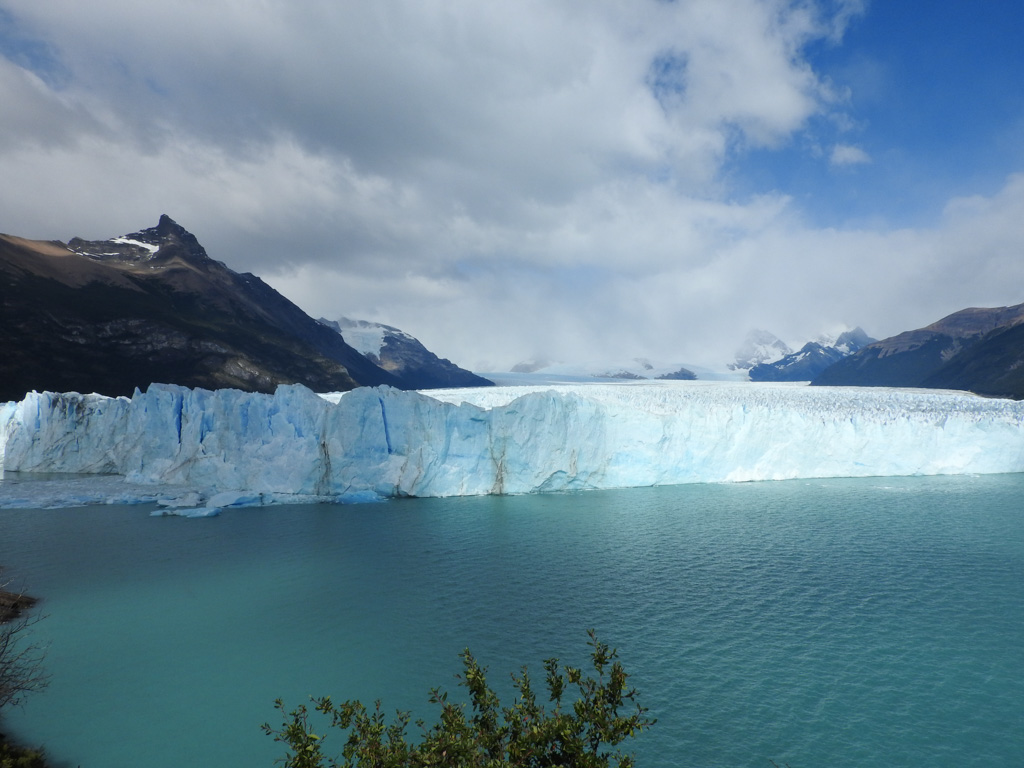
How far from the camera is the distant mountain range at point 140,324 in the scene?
185 ft

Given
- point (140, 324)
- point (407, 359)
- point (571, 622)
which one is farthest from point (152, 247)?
point (571, 622)

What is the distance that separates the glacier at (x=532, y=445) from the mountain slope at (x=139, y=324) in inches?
1370

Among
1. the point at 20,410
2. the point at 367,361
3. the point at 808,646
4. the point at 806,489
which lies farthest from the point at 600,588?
the point at 367,361

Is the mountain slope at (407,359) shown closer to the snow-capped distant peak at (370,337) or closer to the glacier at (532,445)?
the snow-capped distant peak at (370,337)

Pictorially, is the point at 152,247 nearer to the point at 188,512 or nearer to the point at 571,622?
the point at 188,512

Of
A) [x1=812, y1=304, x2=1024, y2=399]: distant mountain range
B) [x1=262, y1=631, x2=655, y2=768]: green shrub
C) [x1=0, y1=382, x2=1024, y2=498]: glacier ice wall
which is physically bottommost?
[x1=262, y1=631, x2=655, y2=768]: green shrub

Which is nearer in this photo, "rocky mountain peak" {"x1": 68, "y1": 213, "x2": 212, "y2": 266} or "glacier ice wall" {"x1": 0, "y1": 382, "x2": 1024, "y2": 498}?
"glacier ice wall" {"x1": 0, "y1": 382, "x2": 1024, "y2": 498}

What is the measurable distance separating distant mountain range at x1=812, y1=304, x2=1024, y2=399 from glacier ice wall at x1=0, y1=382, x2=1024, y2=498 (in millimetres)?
41768

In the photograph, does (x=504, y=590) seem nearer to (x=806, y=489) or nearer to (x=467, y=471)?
(x=467, y=471)

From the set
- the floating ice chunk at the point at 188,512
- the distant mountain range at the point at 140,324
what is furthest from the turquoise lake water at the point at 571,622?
the distant mountain range at the point at 140,324

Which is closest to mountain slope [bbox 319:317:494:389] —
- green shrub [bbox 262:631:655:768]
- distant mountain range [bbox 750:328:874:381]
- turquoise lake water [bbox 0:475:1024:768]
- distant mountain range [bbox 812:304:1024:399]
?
distant mountain range [bbox 750:328:874:381]

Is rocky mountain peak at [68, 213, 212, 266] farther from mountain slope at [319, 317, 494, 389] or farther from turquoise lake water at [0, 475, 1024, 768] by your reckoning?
turquoise lake water at [0, 475, 1024, 768]

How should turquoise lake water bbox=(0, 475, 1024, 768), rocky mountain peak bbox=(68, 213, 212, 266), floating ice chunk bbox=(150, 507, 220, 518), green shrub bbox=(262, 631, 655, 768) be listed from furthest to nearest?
rocky mountain peak bbox=(68, 213, 212, 266), floating ice chunk bbox=(150, 507, 220, 518), turquoise lake water bbox=(0, 475, 1024, 768), green shrub bbox=(262, 631, 655, 768)

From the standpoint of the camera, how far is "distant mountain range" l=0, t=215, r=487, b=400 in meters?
56.3
